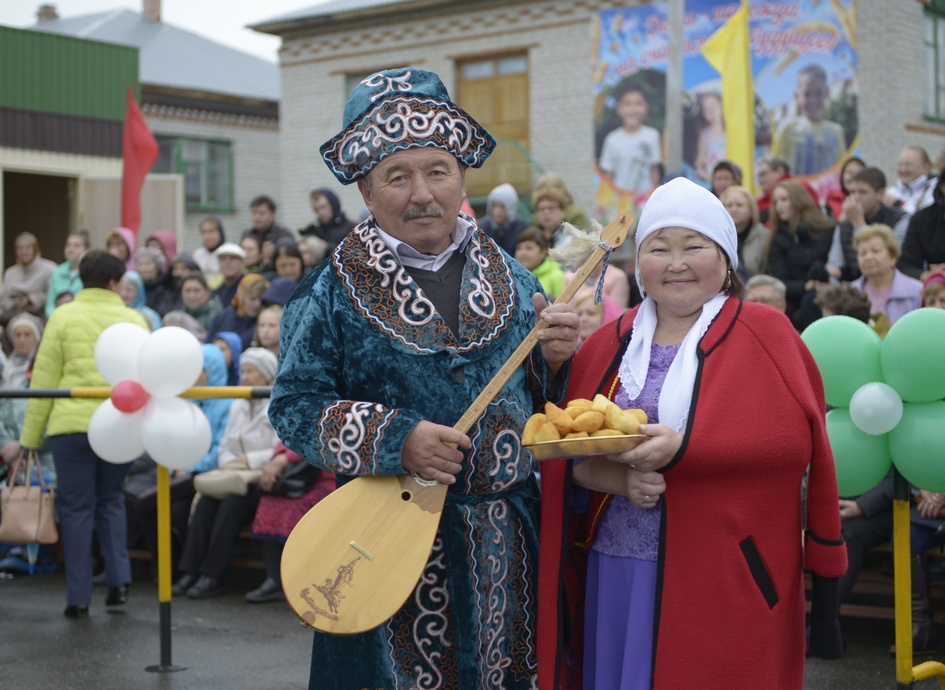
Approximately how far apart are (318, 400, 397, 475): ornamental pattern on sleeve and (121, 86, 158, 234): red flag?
11.6 meters

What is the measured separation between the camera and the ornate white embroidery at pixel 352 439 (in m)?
2.90

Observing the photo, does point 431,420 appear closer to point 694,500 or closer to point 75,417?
point 694,500

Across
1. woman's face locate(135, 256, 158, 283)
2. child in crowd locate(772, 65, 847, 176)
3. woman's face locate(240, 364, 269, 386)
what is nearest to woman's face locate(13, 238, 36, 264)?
woman's face locate(135, 256, 158, 283)

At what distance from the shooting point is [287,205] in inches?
811

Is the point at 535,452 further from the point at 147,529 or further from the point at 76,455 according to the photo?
the point at 147,529

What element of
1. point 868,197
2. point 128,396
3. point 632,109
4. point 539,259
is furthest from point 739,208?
point 632,109

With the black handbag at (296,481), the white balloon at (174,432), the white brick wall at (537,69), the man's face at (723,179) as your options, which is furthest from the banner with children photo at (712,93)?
the white balloon at (174,432)

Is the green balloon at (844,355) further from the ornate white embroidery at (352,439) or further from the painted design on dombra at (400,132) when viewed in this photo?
the ornate white embroidery at (352,439)

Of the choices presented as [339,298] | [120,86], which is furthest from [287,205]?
[339,298]

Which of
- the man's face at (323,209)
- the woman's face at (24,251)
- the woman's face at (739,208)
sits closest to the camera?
the woman's face at (739,208)

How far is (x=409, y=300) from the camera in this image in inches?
120

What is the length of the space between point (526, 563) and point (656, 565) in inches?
14.7

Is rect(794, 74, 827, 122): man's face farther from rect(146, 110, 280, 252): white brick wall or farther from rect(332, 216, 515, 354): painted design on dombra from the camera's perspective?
rect(146, 110, 280, 252): white brick wall

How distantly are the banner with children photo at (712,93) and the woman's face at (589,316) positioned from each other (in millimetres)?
6812
